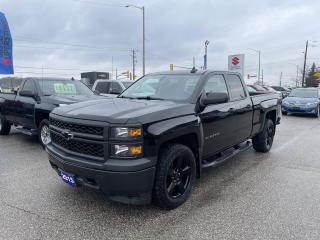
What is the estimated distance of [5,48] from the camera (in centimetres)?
1225

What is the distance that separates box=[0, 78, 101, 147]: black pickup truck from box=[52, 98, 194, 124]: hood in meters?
3.01

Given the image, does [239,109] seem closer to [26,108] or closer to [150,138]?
[150,138]

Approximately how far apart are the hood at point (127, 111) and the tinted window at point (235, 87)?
1541mm

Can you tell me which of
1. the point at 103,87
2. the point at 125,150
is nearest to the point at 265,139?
the point at 125,150

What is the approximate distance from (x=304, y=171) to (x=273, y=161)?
2.57ft

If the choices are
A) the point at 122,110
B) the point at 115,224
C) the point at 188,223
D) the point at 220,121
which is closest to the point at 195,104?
Result: the point at 220,121

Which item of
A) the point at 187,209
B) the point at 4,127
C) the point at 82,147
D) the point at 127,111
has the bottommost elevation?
the point at 187,209

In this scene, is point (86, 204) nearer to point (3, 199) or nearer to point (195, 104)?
point (3, 199)

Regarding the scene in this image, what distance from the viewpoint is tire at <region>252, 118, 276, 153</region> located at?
6805mm

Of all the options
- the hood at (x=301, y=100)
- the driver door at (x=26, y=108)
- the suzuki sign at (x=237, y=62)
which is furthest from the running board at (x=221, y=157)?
the suzuki sign at (x=237, y=62)

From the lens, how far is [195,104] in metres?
4.20

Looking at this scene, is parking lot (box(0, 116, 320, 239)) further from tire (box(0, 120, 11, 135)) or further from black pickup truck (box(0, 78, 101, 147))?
tire (box(0, 120, 11, 135))

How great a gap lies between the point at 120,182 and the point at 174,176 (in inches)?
34.3

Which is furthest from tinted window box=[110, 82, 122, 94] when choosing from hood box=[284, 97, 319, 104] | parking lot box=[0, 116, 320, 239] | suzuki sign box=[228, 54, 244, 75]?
suzuki sign box=[228, 54, 244, 75]
